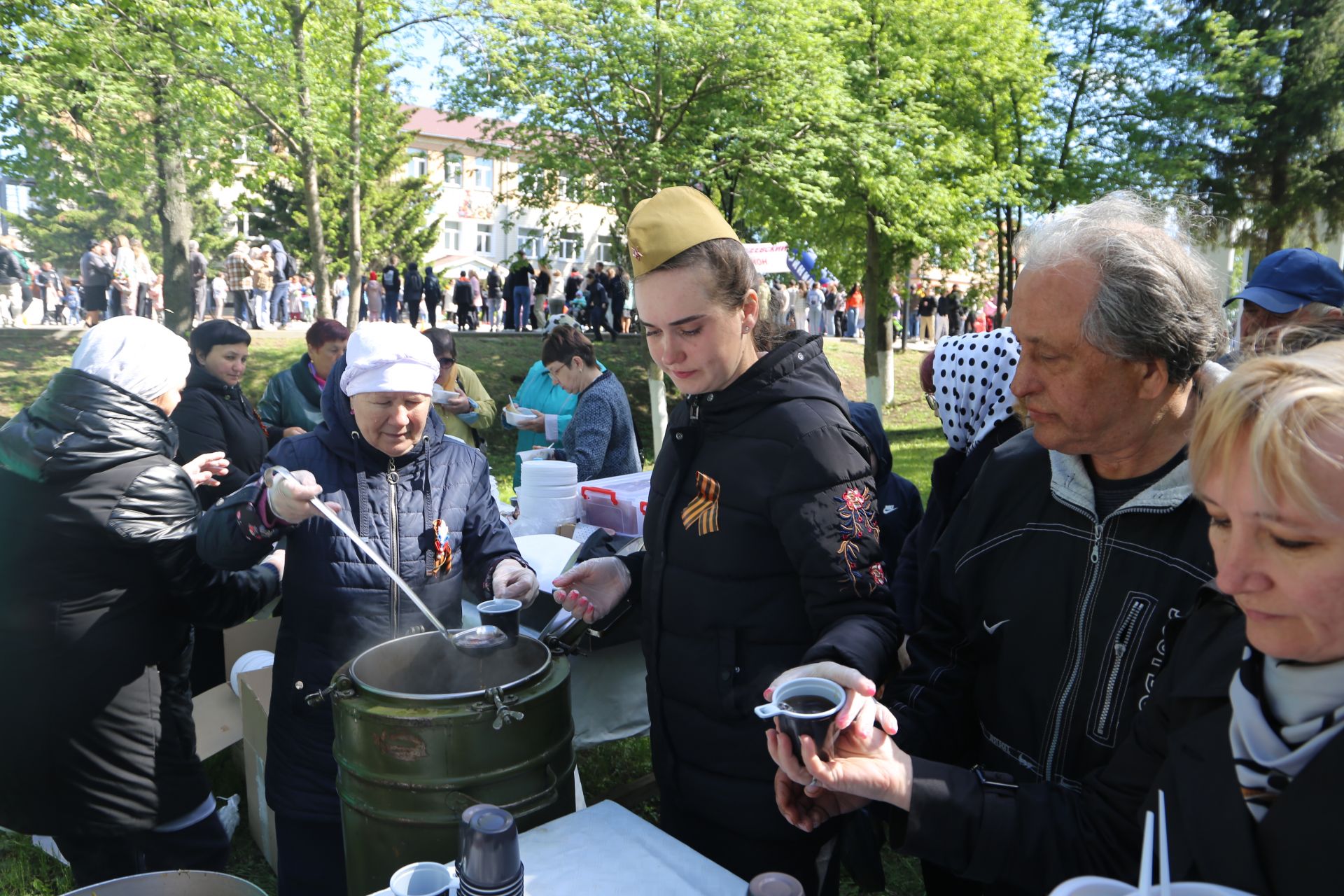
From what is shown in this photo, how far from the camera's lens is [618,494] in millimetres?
4000

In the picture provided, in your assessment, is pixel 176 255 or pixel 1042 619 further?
pixel 176 255

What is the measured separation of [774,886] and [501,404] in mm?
14070

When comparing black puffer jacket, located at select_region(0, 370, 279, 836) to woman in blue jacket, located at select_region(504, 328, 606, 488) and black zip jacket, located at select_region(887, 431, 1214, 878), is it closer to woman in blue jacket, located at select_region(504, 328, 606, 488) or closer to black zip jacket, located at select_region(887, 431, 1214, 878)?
black zip jacket, located at select_region(887, 431, 1214, 878)

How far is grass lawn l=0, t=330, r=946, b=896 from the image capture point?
3465 millimetres

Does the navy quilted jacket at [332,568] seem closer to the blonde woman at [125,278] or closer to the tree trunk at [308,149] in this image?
the tree trunk at [308,149]

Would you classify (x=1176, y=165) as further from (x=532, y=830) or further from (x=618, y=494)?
(x=532, y=830)

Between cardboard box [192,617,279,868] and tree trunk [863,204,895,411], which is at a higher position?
tree trunk [863,204,895,411]

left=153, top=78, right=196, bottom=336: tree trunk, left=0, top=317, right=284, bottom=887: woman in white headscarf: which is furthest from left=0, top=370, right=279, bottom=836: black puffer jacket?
left=153, top=78, right=196, bottom=336: tree trunk

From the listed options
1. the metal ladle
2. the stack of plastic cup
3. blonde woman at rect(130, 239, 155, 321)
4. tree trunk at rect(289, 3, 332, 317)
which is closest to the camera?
the metal ladle

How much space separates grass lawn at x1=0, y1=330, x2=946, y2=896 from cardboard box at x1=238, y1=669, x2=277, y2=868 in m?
0.15

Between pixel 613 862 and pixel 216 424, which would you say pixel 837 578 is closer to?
pixel 613 862

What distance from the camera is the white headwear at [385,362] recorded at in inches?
96.1

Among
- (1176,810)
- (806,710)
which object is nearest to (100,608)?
(806,710)

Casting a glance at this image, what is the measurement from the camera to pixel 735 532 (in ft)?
6.09
